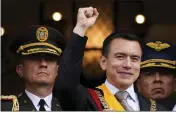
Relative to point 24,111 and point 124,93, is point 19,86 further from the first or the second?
point 124,93

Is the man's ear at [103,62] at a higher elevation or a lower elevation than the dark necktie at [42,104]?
higher

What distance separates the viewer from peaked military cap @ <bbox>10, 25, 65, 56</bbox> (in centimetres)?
362

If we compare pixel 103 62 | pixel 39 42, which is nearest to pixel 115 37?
pixel 103 62

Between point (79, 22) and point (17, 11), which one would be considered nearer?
point (79, 22)

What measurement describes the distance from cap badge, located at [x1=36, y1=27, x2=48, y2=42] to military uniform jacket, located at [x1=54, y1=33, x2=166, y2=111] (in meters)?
0.34

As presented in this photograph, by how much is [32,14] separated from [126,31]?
611 millimetres

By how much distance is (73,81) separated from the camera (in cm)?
332

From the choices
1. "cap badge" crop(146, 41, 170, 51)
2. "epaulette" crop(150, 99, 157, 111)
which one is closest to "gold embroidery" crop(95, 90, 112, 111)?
"epaulette" crop(150, 99, 157, 111)

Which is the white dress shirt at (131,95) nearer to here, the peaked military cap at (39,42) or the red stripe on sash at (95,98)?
the red stripe on sash at (95,98)

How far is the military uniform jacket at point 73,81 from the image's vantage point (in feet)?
10.9

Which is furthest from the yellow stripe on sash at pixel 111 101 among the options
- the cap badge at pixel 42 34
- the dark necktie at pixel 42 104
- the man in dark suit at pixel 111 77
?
the cap badge at pixel 42 34

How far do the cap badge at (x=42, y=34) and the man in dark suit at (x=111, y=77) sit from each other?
311 millimetres

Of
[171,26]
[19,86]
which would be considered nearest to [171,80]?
[171,26]

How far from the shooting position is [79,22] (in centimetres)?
343
